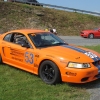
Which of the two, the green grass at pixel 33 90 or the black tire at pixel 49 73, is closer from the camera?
the green grass at pixel 33 90

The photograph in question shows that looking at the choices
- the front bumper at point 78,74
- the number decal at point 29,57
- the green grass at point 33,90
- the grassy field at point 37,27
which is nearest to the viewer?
the green grass at point 33,90

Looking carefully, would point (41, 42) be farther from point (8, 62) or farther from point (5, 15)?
point (5, 15)

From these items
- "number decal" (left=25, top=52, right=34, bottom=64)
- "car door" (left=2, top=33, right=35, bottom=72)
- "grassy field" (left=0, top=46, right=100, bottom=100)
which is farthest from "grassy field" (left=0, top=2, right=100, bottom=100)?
"number decal" (left=25, top=52, right=34, bottom=64)

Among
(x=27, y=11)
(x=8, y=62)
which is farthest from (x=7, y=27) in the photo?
(x=8, y=62)

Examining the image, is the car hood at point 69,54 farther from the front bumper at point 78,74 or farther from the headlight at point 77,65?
the front bumper at point 78,74

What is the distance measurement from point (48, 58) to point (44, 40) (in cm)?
103

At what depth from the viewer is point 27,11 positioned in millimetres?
30953

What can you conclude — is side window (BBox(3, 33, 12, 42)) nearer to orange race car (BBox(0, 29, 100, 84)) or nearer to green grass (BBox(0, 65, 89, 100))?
orange race car (BBox(0, 29, 100, 84))

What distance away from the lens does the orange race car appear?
577cm

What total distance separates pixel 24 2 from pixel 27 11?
133 inches

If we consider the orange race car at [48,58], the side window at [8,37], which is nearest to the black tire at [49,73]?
the orange race car at [48,58]

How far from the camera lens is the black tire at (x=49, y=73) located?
232 inches

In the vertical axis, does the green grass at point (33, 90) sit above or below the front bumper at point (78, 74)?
below

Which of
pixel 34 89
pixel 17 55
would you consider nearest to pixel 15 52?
pixel 17 55
